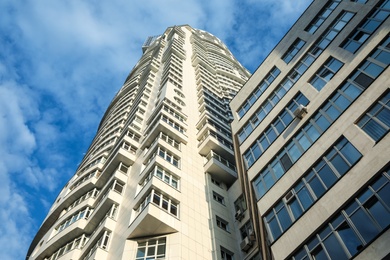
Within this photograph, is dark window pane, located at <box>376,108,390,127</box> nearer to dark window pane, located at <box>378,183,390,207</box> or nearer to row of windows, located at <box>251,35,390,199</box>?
row of windows, located at <box>251,35,390,199</box>

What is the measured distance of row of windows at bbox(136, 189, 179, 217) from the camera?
71.3 ft

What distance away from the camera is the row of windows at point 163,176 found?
2438cm

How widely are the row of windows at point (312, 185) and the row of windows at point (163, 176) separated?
1002 centimetres

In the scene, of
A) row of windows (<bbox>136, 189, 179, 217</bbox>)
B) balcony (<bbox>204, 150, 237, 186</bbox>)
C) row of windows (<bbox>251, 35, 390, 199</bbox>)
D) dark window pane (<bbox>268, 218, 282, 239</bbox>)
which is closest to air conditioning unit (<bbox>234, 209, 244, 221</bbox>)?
balcony (<bbox>204, 150, 237, 186</bbox>)

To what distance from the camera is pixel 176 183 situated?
25156 mm

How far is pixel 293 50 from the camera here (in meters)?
24.0

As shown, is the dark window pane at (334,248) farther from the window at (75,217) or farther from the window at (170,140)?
the window at (75,217)

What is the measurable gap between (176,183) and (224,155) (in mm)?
8554

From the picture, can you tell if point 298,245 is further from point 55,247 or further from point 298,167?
point 55,247

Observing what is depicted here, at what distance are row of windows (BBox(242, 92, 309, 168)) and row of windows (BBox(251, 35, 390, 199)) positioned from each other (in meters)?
1.64

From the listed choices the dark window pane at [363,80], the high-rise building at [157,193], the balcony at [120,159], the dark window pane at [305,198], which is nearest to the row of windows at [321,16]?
the dark window pane at [363,80]

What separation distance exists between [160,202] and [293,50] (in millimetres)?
14551

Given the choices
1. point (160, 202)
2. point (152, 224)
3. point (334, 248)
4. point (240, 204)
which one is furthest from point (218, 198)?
point (334, 248)

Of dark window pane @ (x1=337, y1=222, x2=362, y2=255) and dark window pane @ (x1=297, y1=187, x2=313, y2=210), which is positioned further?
dark window pane @ (x1=297, y1=187, x2=313, y2=210)
